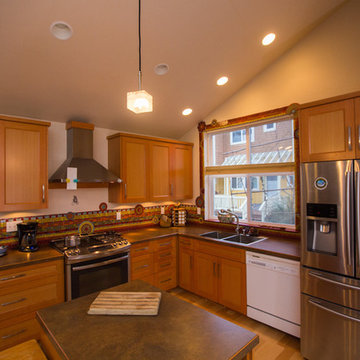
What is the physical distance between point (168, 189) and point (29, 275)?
2171mm

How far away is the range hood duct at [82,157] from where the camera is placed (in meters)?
3.00

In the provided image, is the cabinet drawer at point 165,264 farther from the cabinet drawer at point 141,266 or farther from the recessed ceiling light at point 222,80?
the recessed ceiling light at point 222,80

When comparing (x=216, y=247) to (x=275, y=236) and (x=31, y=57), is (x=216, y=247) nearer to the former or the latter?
(x=275, y=236)

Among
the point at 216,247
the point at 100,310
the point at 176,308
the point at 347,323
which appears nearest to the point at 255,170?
the point at 216,247

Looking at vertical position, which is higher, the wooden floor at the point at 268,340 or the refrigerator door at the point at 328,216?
the refrigerator door at the point at 328,216

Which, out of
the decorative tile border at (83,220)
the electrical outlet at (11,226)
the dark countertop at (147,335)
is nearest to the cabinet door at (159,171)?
the decorative tile border at (83,220)

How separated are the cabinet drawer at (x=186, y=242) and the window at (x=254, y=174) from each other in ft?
2.40

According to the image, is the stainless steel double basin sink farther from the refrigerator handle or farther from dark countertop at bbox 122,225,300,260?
the refrigerator handle

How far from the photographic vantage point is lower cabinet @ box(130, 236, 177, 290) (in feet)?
10.5

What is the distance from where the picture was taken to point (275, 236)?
10.6ft

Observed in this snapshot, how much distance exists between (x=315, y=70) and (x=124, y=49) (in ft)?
7.04

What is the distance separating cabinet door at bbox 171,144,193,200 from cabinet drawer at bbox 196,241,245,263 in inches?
40.4

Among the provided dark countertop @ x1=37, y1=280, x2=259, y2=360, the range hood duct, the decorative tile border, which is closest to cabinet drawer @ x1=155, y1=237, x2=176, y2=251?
the decorative tile border

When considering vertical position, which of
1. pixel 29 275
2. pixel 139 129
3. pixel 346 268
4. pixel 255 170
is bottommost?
pixel 29 275
